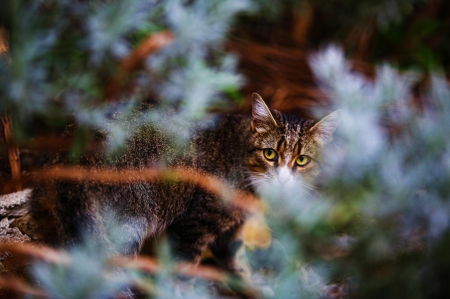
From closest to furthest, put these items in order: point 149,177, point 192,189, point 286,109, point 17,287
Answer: point 17,287, point 149,177, point 192,189, point 286,109

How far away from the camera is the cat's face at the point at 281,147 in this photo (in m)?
1.47

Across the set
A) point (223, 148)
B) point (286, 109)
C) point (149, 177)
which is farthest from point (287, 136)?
point (286, 109)

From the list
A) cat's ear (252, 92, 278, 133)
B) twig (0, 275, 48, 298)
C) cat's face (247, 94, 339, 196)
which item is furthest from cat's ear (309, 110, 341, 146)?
twig (0, 275, 48, 298)

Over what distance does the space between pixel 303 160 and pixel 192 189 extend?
16.6 inches

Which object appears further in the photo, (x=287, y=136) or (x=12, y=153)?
(x=287, y=136)

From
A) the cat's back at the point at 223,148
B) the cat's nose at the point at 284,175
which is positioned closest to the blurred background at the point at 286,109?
the cat's back at the point at 223,148

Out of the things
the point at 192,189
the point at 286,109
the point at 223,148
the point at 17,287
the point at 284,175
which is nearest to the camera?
the point at 17,287

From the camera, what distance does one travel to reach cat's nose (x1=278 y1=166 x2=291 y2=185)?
146 cm

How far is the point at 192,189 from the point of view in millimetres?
1607

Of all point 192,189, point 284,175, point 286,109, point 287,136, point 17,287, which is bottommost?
point 17,287

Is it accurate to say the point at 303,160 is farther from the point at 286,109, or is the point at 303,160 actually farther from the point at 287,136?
the point at 286,109

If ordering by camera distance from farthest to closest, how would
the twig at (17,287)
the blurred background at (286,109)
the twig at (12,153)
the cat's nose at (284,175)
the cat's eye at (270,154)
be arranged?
the cat's eye at (270,154), the cat's nose at (284,175), the twig at (12,153), the twig at (17,287), the blurred background at (286,109)

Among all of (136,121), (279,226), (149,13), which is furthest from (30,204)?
(279,226)

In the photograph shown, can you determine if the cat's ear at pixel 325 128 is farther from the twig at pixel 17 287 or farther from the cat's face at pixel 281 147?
the twig at pixel 17 287
